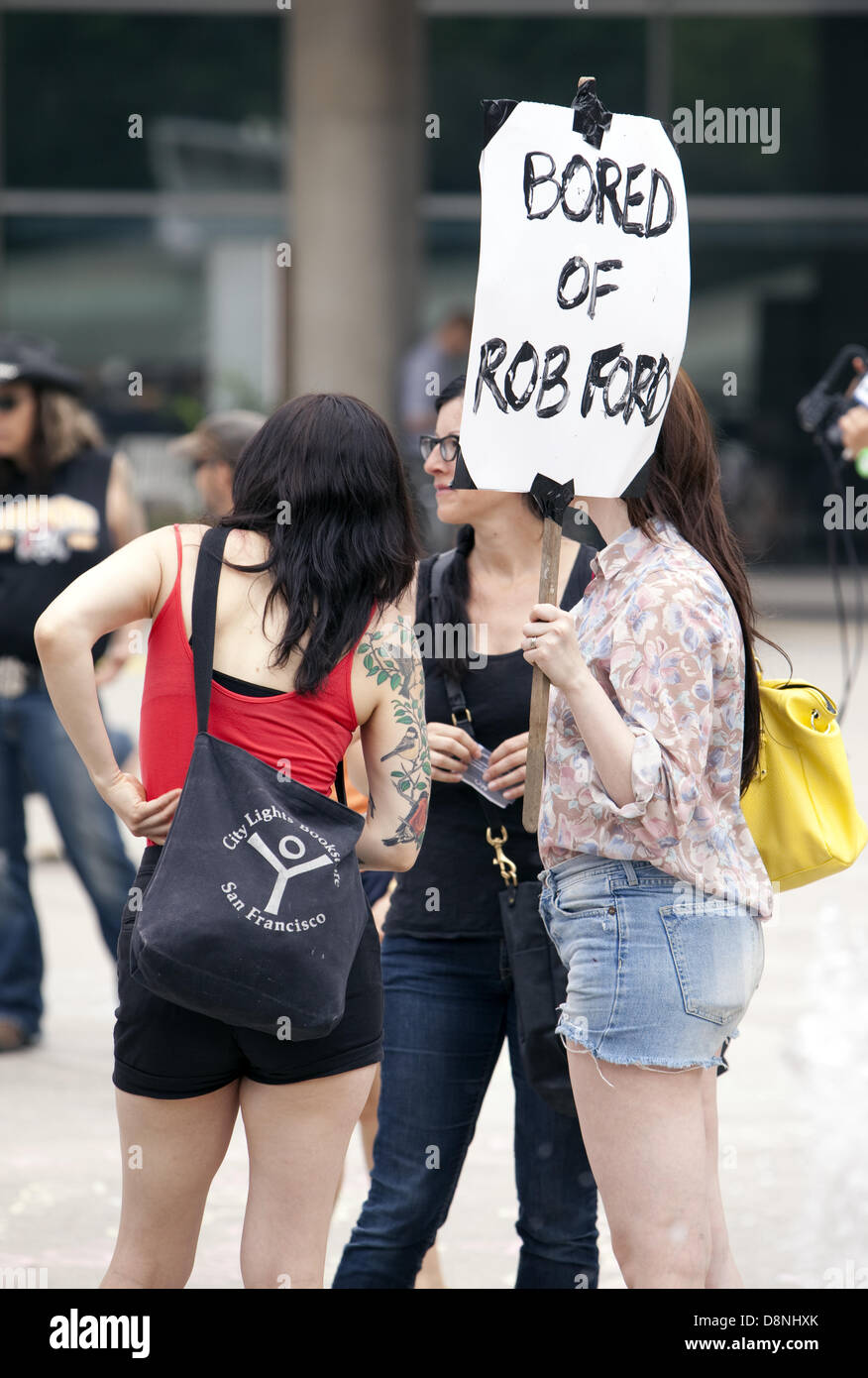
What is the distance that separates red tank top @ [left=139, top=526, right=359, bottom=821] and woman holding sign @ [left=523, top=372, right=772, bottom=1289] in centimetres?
32

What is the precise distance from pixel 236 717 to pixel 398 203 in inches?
484

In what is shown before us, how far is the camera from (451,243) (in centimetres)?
1509

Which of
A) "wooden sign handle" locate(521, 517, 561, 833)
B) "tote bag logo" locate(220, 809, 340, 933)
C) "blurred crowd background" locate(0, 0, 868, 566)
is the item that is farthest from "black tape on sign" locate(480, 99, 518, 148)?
"blurred crowd background" locate(0, 0, 868, 566)

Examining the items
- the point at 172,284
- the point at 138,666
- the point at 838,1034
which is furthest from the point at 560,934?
the point at 172,284

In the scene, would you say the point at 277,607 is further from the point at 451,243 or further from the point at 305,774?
the point at 451,243

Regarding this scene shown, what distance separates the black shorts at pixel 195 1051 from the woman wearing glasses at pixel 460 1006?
583mm

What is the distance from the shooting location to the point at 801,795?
289 centimetres

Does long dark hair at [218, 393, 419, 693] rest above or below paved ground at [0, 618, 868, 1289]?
above

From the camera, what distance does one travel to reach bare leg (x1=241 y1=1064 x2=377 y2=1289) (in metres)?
2.55

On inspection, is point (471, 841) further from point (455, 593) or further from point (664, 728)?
point (664, 728)

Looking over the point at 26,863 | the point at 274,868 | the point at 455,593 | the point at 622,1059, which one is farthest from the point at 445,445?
the point at 26,863

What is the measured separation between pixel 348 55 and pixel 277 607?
1212 cm

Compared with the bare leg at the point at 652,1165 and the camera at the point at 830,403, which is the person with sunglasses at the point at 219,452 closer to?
the camera at the point at 830,403

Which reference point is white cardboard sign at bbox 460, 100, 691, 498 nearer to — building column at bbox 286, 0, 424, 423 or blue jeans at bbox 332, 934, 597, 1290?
blue jeans at bbox 332, 934, 597, 1290
